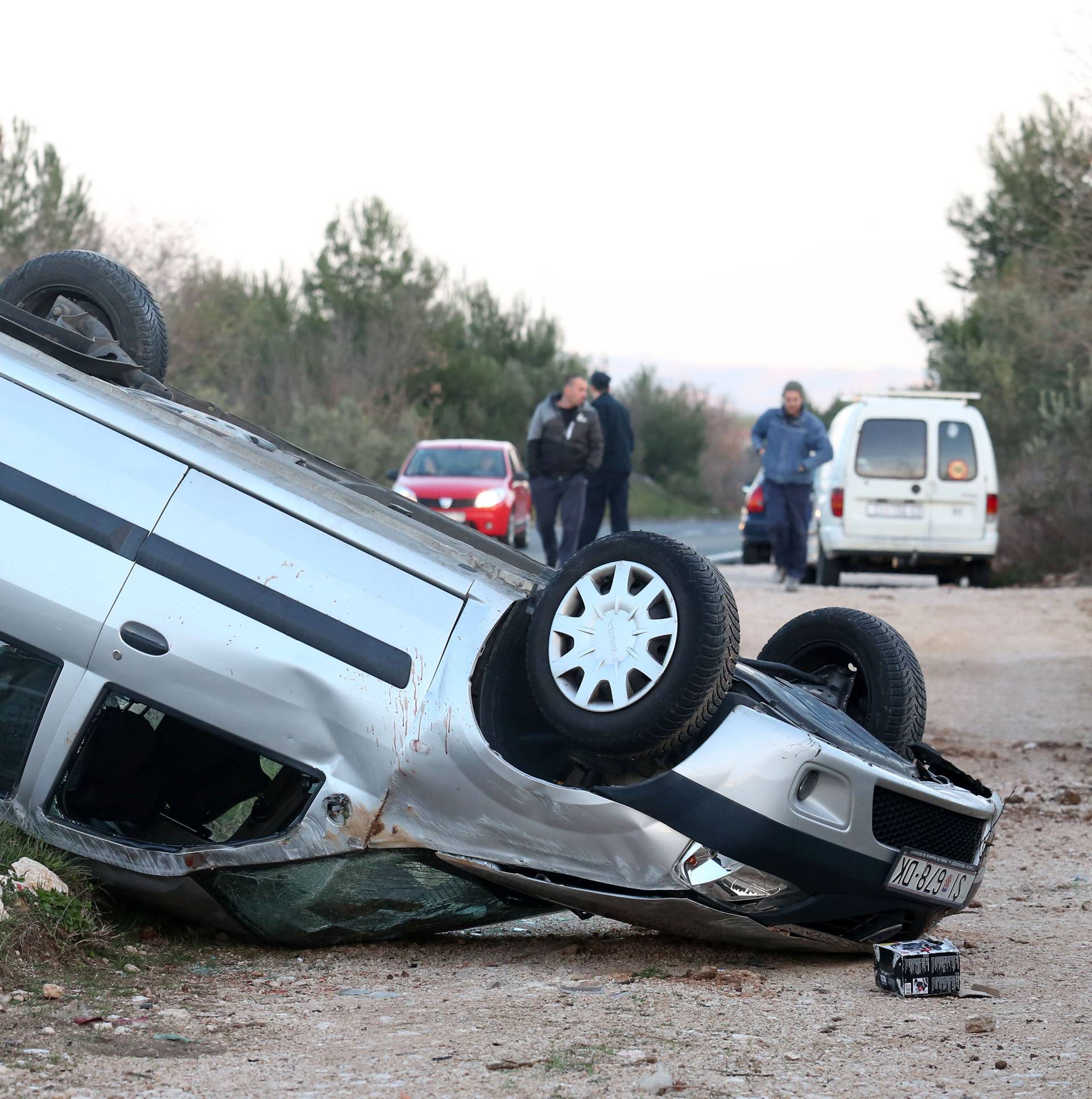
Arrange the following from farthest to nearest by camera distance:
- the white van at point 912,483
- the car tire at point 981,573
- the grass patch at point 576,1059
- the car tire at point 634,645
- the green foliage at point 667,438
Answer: the green foliage at point 667,438
the car tire at point 981,573
the white van at point 912,483
the car tire at point 634,645
the grass patch at point 576,1059

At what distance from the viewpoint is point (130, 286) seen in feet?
17.7

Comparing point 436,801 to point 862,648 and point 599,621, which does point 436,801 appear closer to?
point 599,621

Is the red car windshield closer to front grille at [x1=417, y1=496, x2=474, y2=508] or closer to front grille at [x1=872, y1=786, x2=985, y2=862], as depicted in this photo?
front grille at [x1=417, y1=496, x2=474, y2=508]

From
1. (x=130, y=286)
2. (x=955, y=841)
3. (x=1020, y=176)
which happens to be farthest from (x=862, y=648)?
(x=1020, y=176)

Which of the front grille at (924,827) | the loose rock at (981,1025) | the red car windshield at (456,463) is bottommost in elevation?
the loose rock at (981,1025)

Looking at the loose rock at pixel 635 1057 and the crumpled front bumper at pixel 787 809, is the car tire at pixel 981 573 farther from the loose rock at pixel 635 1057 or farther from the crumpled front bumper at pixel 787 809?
the loose rock at pixel 635 1057

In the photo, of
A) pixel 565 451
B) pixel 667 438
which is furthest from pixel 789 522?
pixel 667 438

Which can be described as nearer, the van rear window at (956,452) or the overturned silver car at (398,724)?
the overturned silver car at (398,724)

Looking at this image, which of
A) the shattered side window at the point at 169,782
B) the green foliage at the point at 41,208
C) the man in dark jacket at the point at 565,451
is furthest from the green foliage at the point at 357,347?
the shattered side window at the point at 169,782

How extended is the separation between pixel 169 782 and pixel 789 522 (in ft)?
36.4

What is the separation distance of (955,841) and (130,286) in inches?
125

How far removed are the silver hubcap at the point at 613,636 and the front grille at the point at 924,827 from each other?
26.2 inches

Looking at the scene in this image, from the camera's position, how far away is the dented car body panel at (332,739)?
3.94 metres

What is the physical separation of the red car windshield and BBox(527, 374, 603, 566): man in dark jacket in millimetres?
7462
